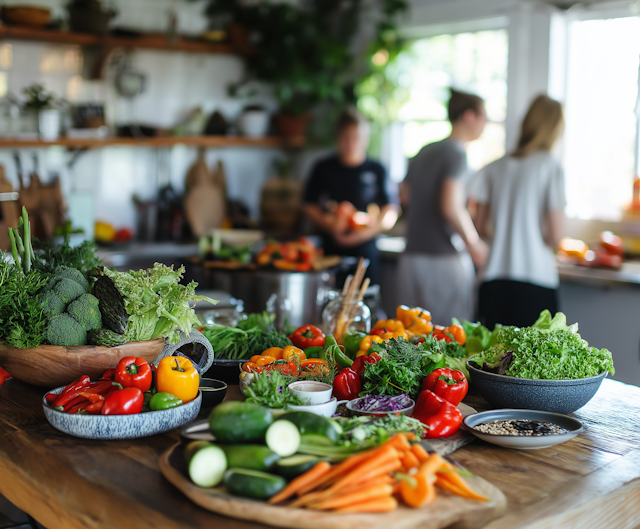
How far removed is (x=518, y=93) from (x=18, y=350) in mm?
4005

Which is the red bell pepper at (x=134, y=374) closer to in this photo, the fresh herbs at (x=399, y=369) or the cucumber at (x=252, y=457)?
the cucumber at (x=252, y=457)

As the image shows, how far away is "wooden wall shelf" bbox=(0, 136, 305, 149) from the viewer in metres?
4.60

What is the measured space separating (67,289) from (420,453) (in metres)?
1.03

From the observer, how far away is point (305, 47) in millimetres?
5719

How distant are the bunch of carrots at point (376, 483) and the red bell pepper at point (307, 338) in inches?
32.8

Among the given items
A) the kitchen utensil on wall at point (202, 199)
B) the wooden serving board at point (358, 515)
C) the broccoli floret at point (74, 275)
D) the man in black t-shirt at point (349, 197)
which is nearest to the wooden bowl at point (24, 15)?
the kitchen utensil on wall at point (202, 199)

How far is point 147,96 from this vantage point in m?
5.55

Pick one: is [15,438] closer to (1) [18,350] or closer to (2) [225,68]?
(1) [18,350]

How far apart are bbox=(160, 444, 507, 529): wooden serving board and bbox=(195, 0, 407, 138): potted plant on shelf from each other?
469cm

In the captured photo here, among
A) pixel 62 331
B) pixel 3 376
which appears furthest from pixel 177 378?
pixel 3 376

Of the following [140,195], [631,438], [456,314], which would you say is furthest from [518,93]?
[631,438]

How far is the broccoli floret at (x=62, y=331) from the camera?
5.79 feet

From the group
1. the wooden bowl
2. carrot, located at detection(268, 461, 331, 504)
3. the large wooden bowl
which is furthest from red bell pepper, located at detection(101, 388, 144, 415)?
the wooden bowl

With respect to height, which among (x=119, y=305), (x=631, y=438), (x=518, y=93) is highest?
(x=518, y=93)
